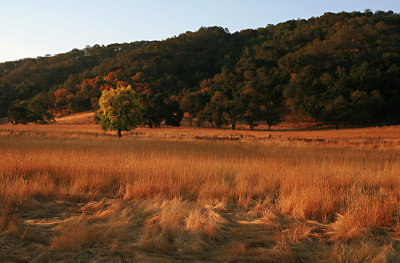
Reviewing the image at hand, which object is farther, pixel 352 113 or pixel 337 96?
pixel 337 96

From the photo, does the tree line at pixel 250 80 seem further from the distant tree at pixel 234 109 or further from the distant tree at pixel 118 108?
the distant tree at pixel 118 108

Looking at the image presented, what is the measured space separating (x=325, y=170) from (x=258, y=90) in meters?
91.4

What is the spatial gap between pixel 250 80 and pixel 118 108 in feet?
246

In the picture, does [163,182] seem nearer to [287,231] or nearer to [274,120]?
[287,231]

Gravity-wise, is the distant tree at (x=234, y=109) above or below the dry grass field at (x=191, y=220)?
above

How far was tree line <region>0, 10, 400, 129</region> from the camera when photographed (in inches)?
2813

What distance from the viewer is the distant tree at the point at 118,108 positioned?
34.5 meters

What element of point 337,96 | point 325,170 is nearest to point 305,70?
point 337,96

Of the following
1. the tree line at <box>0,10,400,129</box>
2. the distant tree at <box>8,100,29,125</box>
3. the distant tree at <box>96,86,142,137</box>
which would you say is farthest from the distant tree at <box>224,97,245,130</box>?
the distant tree at <box>8,100,29,125</box>

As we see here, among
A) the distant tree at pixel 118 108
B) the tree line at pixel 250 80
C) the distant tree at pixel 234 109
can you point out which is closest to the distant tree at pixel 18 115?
the tree line at pixel 250 80

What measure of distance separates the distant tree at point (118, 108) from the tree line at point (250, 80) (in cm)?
2862

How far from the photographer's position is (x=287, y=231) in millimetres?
4398

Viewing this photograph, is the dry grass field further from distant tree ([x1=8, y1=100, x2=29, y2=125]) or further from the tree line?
distant tree ([x1=8, y1=100, x2=29, y2=125])

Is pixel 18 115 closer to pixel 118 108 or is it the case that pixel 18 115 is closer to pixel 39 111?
pixel 39 111
